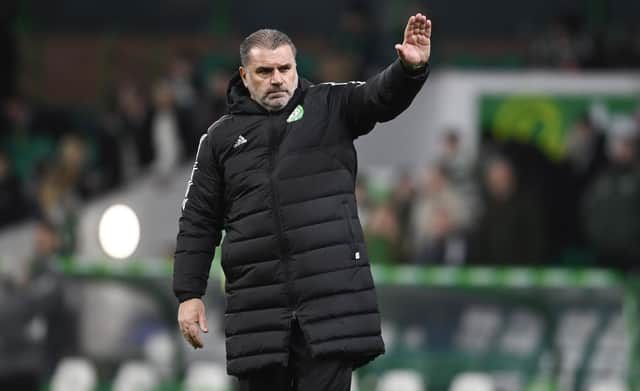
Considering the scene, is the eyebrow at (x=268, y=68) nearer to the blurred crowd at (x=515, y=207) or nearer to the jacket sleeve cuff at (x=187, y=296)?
the jacket sleeve cuff at (x=187, y=296)

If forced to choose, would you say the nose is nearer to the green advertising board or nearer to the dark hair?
the dark hair

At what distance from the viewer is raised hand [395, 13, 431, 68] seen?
644 centimetres

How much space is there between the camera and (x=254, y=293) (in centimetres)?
672

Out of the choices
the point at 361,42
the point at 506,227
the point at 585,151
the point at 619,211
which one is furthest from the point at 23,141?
the point at 619,211

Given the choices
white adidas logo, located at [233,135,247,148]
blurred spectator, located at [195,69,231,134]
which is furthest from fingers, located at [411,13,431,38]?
blurred spectator, located at [195,69,231,134]

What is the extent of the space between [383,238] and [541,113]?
3.61m

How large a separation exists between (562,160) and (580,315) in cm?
533

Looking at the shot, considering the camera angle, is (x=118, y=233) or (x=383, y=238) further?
(x=118, y=233)

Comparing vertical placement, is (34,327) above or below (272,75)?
below

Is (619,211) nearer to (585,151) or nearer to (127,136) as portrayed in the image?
(585,151)

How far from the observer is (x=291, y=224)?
669 cm

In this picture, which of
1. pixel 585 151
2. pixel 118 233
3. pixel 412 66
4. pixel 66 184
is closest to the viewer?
pixel 412 66

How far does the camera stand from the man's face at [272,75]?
668cm

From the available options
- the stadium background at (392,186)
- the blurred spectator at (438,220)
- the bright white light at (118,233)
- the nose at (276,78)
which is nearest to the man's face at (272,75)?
the nose at (276,78)
